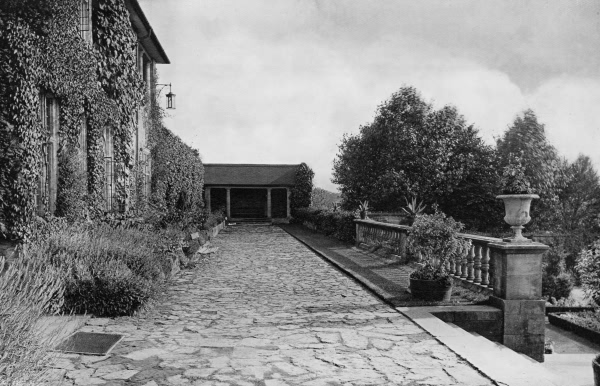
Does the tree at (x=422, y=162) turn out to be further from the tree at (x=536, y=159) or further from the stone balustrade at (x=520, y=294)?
the stone balustrade at (x=520, y=294)

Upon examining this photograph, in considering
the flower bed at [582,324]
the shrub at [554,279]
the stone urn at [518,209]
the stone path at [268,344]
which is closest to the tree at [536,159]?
the shrub at [554,279]

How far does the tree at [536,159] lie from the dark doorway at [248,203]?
766 inches

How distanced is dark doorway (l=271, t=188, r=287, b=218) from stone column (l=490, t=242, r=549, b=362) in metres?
35.5

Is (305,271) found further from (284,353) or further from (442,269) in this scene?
(284,353)

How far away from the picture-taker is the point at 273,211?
141ft

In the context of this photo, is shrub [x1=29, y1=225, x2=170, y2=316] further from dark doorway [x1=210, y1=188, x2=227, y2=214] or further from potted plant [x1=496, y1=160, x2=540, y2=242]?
dark doorway [x1=210, y1=188, x2=227, y2=214]

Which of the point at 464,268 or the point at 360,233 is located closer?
the point at 464,268

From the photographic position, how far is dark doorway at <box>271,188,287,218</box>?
42.9m

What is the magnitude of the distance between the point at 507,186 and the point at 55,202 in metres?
8.90

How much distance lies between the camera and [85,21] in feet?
39.6

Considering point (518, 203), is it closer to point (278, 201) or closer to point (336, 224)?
point (336, 224)

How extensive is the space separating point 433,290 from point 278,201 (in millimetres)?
35207

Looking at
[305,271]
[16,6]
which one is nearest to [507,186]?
[305,271]

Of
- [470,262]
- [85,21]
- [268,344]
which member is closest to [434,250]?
[470,262]
